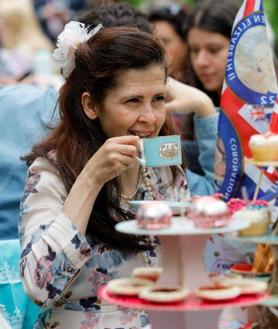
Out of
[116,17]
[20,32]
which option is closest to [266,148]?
[116,17]

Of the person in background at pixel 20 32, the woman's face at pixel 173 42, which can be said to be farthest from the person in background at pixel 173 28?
the person in background at pixel 20 32

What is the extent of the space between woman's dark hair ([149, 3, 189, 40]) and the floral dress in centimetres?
356

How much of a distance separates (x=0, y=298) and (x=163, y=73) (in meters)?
1.10

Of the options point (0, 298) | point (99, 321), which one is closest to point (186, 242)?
point (99, 321)

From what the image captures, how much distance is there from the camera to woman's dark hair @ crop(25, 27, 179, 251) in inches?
118

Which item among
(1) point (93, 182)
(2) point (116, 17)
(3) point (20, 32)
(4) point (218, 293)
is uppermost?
(3) point (20, 32)

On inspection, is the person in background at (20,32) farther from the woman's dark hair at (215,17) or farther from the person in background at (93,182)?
the person in background at (93,182)

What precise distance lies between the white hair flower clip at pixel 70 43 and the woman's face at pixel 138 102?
23 cm

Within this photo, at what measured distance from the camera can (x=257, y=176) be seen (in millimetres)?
3182

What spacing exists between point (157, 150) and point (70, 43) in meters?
0.55

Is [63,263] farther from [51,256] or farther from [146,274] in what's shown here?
[146,274]

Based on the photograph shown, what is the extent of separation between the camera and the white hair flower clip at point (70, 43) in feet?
10.4

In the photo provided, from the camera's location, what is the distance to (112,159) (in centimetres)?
279

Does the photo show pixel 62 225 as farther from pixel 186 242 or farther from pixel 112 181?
pixel 186 242
